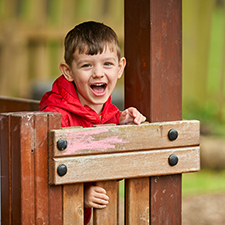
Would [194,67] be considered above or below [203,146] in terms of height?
above

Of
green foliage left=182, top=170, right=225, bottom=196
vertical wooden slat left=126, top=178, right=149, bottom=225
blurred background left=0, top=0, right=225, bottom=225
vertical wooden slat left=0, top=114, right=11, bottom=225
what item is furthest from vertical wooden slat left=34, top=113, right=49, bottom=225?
blurred background left=0, top=0, right=225, bottom=225

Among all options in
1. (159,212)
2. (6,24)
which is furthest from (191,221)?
(6,24)

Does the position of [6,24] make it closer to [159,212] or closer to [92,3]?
[92,3]

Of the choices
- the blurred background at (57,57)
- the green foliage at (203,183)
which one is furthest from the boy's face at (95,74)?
the blurred background at (57,57)

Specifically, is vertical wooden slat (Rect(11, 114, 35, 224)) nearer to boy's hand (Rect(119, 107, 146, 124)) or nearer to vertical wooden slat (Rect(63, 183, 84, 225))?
vertical wooden slat (Rect(63, 183, 84, 225))

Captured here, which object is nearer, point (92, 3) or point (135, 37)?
point (135, 37)

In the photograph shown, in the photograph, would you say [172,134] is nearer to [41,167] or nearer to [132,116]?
[132,116]

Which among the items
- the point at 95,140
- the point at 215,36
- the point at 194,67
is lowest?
the point at 95,140

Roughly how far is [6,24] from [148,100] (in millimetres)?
6581

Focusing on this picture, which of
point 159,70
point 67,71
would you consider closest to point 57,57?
point 67,71

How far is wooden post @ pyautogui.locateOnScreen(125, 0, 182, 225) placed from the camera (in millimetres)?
1701

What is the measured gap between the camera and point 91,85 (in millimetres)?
1886

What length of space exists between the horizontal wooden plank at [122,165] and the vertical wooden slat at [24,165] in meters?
0.08

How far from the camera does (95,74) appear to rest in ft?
5.90
